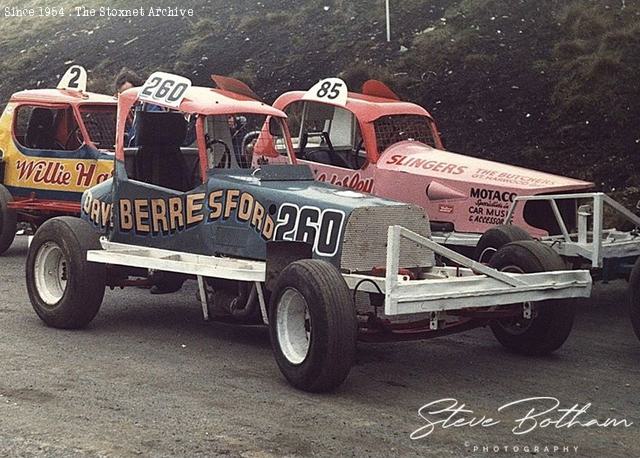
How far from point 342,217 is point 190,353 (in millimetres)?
1593

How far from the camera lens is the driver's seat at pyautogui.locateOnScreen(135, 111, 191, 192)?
29.9 feet

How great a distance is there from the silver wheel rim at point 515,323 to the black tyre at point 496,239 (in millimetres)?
746

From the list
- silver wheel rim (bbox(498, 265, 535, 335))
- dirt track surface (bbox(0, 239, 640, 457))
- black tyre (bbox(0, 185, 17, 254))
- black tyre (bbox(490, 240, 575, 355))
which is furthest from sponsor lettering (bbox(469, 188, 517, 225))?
black tyre (bbox(0, 185, 17, 254))

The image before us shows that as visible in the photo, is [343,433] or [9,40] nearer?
[343,433]

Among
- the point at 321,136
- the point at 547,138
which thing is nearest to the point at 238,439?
the point at 321,136

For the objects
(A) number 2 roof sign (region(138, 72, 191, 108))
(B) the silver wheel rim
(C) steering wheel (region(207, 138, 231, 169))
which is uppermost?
(A) number 2 roof sign (region(138, 72, 191, 108))

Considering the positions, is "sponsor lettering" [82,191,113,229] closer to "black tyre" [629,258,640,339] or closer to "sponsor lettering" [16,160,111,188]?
"sponsor lettering" [16,160,111,188]

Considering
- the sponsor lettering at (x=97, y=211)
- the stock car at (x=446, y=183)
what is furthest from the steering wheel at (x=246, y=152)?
the sponsor lettering at (x=97, y=211)

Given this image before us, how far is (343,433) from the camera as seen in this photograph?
597cm

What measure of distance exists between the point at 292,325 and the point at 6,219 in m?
6.37

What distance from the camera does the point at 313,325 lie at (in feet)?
Result: 21.6

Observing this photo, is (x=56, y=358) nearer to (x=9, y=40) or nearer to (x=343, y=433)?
(x=343, y=433)

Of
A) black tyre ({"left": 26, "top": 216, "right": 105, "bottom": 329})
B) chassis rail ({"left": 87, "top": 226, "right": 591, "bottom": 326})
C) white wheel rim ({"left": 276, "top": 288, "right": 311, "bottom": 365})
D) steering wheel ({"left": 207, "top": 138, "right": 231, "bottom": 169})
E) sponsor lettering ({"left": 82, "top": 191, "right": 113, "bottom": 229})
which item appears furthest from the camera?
sponsor lettering ({"left": 82, "top": 191, "right": 113, "bottom": 229})

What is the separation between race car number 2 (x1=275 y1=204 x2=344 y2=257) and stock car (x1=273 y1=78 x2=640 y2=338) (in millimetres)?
1941
